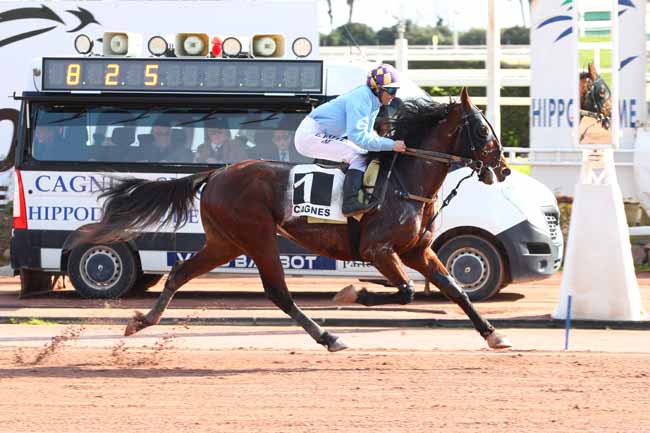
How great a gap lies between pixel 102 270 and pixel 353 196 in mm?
5263

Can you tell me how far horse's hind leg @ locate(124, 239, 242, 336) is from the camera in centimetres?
1014

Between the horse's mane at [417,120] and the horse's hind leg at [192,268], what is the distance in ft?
5.29

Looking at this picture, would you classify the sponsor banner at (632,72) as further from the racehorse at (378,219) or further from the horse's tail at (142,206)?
the horse's tail at (142,206)

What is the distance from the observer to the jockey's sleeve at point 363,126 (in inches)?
382

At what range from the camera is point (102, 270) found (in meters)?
14.3

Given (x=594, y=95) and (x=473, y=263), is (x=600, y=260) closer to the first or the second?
(x=594, y=95)

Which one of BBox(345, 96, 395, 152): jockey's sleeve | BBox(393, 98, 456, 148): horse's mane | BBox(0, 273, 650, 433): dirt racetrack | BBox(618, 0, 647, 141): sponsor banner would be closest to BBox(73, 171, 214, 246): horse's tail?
BBox(0, 273, 650, 433): dirt racetrack

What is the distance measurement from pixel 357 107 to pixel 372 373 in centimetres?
206

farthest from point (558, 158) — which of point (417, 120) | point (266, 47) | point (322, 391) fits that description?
point (322, 391)

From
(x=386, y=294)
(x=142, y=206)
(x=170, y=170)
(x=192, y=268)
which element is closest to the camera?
(x=386, y=294)

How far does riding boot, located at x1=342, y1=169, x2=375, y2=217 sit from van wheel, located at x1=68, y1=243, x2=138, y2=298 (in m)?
4.98

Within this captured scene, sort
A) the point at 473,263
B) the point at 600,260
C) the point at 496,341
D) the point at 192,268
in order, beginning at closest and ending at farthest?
the point at 496,341
the point at 192,268
the point at 600,260
the point at 473,263

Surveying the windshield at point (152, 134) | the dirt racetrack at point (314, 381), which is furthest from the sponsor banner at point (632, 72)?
the dirt racetrack at point (314, 381)

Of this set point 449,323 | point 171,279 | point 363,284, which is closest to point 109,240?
point 171,279
